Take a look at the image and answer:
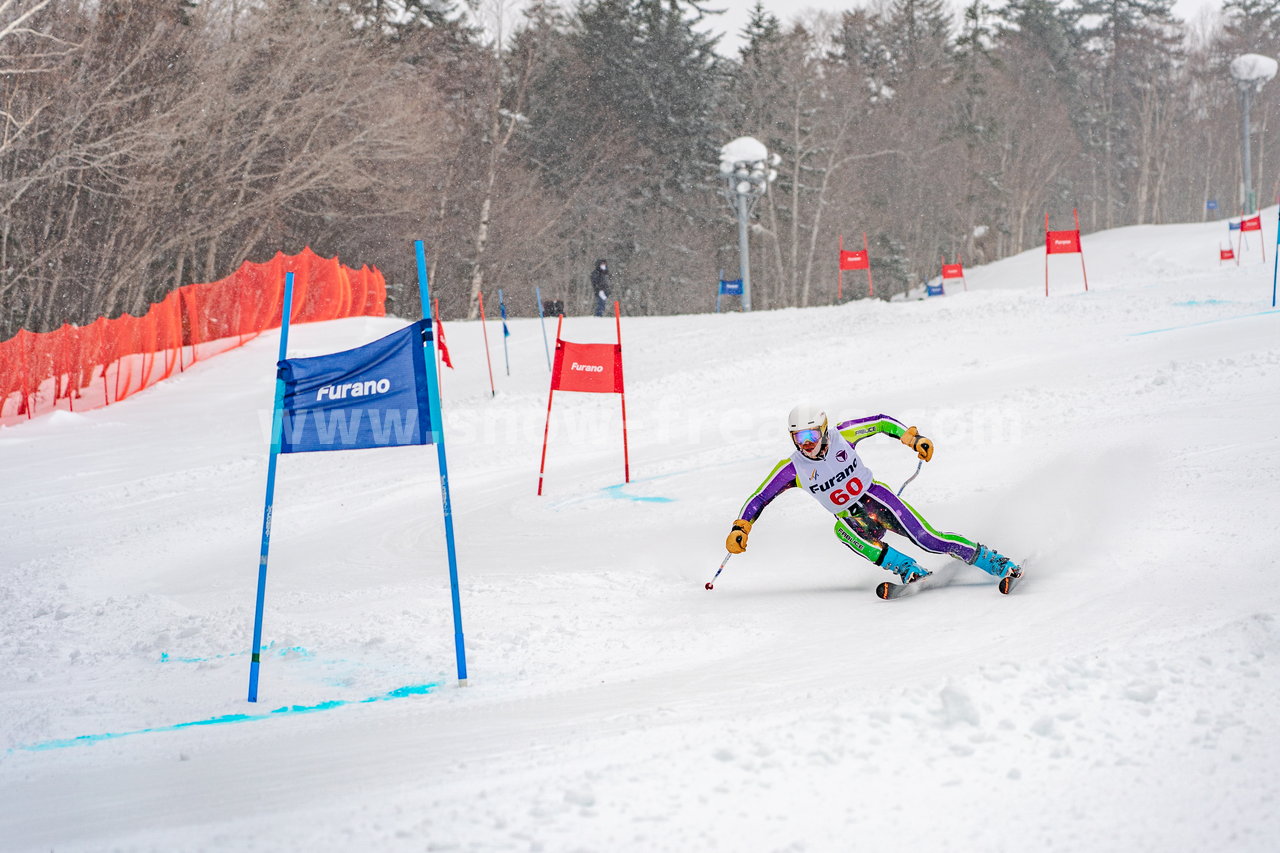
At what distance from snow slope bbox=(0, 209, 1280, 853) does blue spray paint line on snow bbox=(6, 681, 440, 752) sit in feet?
0.09

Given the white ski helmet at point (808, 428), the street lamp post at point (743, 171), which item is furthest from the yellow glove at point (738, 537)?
the street lamp post at point (743, 171)

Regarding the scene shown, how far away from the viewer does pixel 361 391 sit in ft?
19.5

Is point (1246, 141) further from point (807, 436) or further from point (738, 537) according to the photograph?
point (738, 537)

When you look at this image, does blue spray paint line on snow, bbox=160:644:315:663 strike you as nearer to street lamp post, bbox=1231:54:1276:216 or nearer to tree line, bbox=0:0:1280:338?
tree line, bbox=0:0:1280:338

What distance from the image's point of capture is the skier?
7.63 meters

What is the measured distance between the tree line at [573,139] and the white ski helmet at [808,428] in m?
14.4

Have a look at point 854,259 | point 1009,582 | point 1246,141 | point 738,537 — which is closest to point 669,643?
point 738,537

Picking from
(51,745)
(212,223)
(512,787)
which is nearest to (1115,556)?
(512,787)

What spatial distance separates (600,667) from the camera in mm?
6383

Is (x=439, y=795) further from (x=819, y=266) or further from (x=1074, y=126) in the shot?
(x=1074, y=126)

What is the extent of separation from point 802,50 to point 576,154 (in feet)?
34.1

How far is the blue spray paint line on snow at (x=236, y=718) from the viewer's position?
5480 millimetres

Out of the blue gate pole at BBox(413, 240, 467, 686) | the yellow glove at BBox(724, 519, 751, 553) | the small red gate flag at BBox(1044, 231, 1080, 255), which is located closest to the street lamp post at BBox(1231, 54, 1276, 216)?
the small red gate flag at BBox(1044, 231, 1080, 255)

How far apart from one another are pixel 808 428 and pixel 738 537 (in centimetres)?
92
